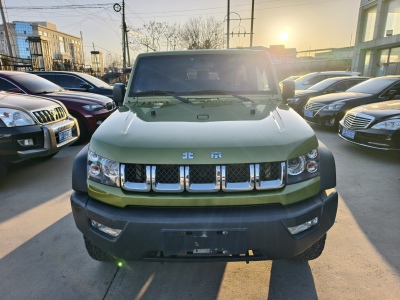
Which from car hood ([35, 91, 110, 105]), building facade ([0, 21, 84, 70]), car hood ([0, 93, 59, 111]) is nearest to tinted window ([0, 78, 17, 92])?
car hood ([35, 91, 110, 105])

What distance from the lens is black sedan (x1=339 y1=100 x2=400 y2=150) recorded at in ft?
15.8

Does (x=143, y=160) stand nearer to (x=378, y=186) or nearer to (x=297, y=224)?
(x=297, y=224)

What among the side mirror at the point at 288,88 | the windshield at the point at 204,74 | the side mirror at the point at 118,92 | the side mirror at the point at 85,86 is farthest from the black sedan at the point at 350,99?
the side mirror at the point at 85,86

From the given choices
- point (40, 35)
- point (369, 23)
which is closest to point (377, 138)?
point (369, 23)

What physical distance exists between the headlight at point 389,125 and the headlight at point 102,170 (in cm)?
494

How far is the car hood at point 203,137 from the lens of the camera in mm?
1661

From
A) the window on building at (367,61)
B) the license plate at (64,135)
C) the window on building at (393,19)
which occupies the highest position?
the window on building at (393,19)

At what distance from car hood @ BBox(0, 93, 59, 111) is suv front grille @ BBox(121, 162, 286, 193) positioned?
3134 millimetres

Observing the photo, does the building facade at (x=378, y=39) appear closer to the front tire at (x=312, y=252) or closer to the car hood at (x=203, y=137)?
the front tire at (x=312, y=252)

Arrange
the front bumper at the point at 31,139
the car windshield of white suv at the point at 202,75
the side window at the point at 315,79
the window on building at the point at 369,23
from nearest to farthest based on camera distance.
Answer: the car windshield of white suv at the point at 202,75 < the front bumper at the point at 31,139 < the side window at the point at 315,79 < the window on building at the point at 369,23

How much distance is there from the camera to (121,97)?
3.29 meters

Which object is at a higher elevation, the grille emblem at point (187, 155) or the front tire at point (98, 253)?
the grille emblem at point (187, 155)

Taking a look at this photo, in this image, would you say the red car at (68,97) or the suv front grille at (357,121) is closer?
the suv front grille at (357,121)

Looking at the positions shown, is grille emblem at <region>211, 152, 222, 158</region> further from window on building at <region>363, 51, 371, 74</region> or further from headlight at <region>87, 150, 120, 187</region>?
window on building at <region>363, 51, 371, 74</region>
